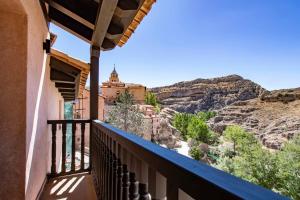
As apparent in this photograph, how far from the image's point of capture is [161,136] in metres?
23.0

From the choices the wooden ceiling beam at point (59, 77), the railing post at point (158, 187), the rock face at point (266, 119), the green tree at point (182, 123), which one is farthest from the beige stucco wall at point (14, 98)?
the green tree at point (182, 123)

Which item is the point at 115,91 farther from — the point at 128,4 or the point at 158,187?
the point at 158,187

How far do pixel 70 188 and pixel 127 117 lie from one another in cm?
1648

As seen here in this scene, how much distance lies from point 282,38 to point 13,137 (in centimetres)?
4879

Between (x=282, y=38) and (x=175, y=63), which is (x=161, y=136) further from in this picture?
(x=282, y=38)

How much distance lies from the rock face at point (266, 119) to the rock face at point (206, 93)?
11.3 m

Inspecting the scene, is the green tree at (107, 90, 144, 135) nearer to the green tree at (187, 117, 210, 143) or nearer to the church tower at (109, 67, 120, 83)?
the green tree at (187, 117, 210, 143)

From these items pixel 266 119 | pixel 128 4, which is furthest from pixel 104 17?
pixel 266 119

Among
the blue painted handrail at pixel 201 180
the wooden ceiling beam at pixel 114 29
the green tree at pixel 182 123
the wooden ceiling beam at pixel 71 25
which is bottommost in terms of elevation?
the green tree at pixel 182 123

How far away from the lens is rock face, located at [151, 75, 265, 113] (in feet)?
172

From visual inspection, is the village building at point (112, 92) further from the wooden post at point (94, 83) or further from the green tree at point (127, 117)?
the wooden post at point (94, 83)

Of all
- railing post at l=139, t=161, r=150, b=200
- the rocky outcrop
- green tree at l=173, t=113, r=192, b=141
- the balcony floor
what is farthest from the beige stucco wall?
the rocky outcrop

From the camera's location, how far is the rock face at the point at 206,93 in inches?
2067

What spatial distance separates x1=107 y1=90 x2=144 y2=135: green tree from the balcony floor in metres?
15.8
